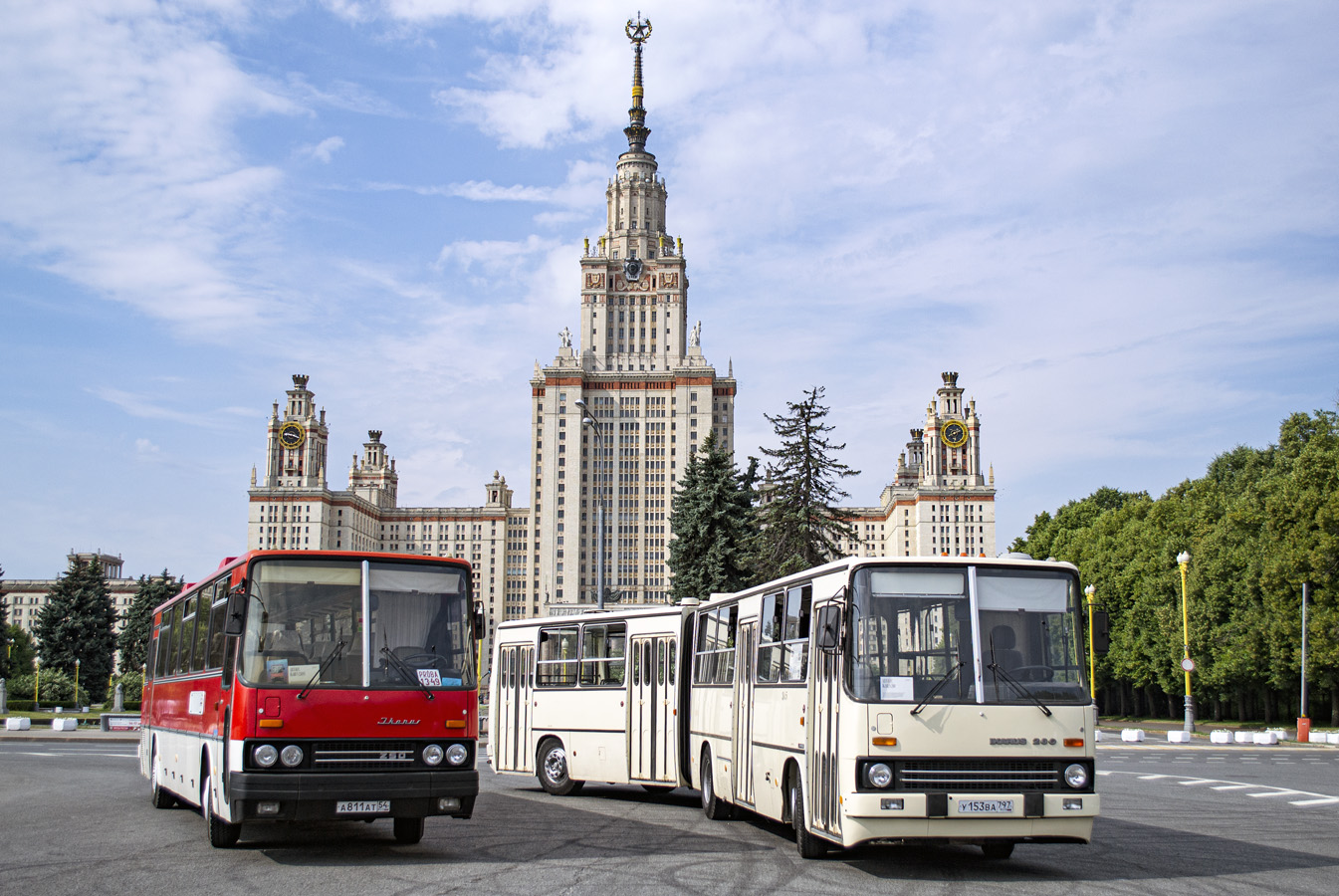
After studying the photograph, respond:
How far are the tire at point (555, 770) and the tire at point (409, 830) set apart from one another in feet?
23.3

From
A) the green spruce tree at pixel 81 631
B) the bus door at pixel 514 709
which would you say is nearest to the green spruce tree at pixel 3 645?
the green spruce tree at pixel 81 631

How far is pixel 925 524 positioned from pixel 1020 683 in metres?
136

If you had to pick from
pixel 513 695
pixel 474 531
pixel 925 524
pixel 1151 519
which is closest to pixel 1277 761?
pixel 513 695

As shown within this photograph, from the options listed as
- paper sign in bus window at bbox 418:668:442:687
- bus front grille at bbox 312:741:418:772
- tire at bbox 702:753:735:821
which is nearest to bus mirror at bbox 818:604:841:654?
paper sign in bus window at bbox 418:668:442:687

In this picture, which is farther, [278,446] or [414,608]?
[278,446]

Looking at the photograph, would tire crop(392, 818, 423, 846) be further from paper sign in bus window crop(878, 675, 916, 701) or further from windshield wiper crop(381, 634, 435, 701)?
paper sign in bus window crop(878, 675, 916, 701)

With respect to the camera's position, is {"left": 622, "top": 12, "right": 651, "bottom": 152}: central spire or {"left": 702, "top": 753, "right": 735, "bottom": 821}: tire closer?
{"left": 702, "top": 753, "right": 735, "bottom": 821}: tire

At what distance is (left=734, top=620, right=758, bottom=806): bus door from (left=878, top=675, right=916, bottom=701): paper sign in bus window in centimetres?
356

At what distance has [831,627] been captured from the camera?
11773mm

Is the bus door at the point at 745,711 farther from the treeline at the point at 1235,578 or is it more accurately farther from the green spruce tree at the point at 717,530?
the green spruce tree at the point at 717,530

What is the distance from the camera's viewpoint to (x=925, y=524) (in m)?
145

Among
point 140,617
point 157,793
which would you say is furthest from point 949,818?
point 140,617

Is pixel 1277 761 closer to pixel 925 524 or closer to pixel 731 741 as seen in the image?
pixel 731 741

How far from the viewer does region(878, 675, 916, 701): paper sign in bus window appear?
11.5m
